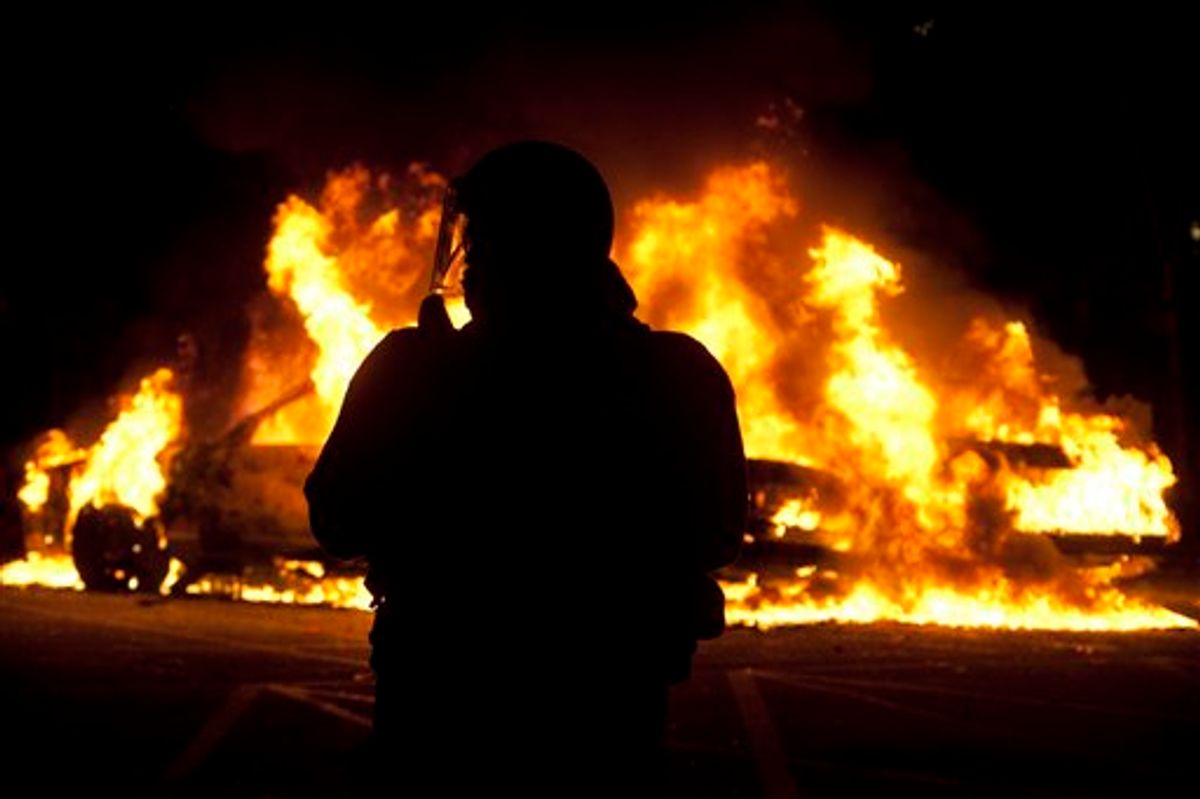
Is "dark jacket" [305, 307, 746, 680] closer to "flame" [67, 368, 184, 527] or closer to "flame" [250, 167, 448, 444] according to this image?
"flame" [250, 167, 448, 444]

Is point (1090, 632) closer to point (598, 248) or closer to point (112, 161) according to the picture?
point (598, 248)

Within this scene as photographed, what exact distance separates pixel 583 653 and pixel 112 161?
1971 centimetres

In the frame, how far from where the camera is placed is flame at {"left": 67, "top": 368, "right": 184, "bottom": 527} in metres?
14.0

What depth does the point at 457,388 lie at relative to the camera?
1.87 m

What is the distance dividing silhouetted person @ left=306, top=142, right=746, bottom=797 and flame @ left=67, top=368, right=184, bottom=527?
12.5 meters

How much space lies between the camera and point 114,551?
12516 mm

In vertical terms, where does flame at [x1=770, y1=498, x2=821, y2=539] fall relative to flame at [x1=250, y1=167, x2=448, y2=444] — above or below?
below

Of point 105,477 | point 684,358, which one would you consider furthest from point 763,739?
point 105,477

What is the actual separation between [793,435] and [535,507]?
12549 mm

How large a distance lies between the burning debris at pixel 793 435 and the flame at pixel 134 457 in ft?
0.12

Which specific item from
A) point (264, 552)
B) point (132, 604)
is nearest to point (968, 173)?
point (264, 552)

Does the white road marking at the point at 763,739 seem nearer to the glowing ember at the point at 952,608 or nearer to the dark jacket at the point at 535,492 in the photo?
the dark jacket at the point at 535,492

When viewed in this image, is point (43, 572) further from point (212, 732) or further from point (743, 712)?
point (743, 712)

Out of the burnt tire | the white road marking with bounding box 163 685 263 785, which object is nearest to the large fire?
the burnt tire
